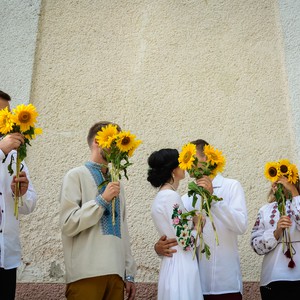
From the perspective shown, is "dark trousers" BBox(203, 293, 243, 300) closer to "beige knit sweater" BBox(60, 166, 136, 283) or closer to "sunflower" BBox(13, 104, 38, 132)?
"beige knit sweater" BBox(60, 166, 136, 283)

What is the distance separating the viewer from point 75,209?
11.2 feet

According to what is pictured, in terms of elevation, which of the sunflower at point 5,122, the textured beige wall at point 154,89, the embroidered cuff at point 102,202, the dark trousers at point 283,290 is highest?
the textured beige wall at point 154,89

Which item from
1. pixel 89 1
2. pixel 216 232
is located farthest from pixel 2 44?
pixel 216 232

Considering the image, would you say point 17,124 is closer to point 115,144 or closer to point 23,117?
point 23,117

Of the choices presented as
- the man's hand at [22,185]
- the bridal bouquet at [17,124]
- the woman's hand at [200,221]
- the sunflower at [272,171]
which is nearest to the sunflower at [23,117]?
the bridal bouquet at [17,124]

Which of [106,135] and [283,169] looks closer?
[106,135]

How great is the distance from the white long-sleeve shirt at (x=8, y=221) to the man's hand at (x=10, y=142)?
1.6 inches

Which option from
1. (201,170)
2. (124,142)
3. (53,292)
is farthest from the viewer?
(53,292)

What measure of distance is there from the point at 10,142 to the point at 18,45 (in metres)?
2.38

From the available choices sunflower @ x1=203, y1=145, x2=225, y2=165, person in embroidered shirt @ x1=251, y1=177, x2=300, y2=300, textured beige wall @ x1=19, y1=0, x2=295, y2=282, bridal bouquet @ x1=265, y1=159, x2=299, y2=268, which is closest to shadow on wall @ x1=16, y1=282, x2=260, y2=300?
textured beige wall @ x1=19, y1=0, x2=295, y2=282

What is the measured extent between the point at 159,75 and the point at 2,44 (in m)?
1.72

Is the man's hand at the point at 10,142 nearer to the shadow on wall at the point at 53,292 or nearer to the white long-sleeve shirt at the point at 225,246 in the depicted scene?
the white long-sleeve shirt at the point at 225,246

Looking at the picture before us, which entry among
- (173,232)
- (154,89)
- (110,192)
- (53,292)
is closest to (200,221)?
(173,232)

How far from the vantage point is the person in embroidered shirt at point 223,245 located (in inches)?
142
